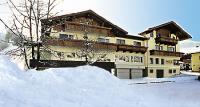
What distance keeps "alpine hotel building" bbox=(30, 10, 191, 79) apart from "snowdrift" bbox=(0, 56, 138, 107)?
2379cm

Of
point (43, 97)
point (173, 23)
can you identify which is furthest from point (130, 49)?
point (43, 97)

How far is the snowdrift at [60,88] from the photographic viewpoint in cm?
928

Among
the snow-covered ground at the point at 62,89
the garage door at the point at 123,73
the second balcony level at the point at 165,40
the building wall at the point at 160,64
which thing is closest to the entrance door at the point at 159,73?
the building wall at the point at 160,64

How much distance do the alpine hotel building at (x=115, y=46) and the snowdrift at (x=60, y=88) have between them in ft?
78.0

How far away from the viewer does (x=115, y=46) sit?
50156mm

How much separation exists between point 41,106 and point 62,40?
114 feet

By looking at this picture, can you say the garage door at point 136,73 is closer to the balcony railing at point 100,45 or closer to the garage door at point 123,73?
the garage door at point 123,73

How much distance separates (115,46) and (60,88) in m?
39.2

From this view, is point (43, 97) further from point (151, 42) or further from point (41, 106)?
point (151, 42)

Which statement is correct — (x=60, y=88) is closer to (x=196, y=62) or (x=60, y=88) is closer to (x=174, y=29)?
(x=174, y=29)

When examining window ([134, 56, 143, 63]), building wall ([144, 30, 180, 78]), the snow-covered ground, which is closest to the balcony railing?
window ([134, 56, 143, 63])

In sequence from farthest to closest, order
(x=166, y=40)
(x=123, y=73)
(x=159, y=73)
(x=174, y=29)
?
1. (x=174, y=29)
2. (x=159, y=73)
3. (x=166, y=40)
4. (x=123, y=73)

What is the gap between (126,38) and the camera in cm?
5422

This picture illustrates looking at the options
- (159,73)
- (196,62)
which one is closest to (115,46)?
(159,73)
